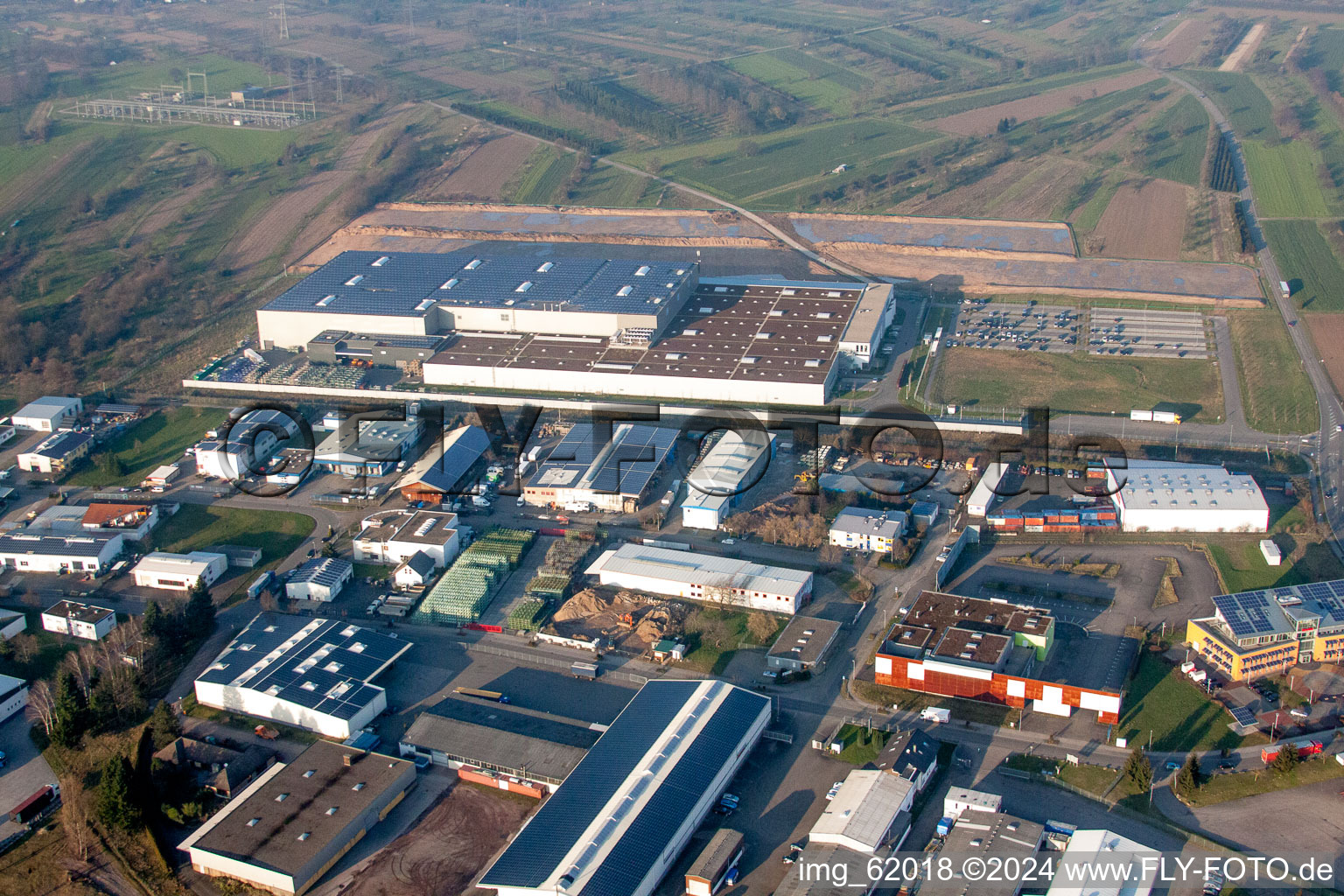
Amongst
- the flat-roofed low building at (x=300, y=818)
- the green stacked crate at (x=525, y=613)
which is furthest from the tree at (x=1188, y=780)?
the flat-roofed low building at (x=300, y=818)

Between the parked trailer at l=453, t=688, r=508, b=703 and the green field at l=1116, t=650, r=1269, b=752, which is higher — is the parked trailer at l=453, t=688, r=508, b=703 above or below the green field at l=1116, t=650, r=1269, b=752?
below

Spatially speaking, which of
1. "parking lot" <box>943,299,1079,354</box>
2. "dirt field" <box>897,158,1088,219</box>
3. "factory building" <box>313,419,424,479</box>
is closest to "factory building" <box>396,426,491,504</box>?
"factory building" <box>313,419,424,479</box>

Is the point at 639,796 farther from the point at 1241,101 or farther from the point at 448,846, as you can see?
the point at 1241,101

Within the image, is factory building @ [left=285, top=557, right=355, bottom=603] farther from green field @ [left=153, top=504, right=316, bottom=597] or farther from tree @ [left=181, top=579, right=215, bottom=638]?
tree @ [left=181, top=579, right=215, bottom=638]

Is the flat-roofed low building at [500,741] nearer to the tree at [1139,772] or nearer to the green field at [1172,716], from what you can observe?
the tree at [1139,772]

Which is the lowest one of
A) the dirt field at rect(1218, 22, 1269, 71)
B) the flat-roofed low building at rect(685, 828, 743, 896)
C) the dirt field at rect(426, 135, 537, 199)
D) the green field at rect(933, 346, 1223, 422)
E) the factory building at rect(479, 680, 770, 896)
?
the flat-roofed low building at rect(685, 828, 743, 896)

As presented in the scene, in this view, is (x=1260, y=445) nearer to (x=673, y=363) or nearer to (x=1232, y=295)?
(x=1232, y=295)
